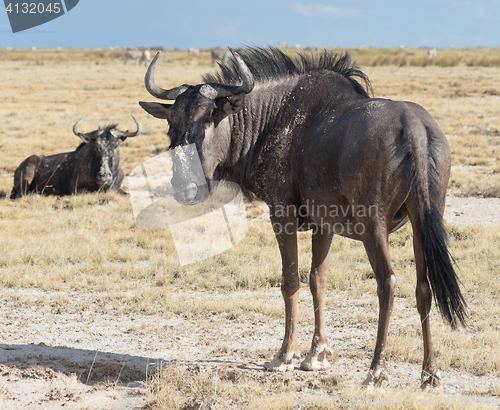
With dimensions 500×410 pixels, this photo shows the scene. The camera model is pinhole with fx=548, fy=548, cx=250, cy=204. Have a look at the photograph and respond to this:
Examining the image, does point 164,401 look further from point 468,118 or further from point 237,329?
point 468,118

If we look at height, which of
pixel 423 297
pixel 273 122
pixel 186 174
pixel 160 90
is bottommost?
pixel 423 297

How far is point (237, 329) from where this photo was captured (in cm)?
583

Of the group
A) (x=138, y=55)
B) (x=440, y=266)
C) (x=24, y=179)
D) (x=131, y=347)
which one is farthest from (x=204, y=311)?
(x=138, y=55)

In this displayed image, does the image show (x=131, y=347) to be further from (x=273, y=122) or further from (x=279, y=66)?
(x=279, y=66)

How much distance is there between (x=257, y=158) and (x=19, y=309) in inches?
140

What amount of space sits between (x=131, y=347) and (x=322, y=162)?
273 centimetres

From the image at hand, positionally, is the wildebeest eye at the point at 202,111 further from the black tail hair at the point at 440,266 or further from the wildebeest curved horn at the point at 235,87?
the black tail hair at the point at 440,266

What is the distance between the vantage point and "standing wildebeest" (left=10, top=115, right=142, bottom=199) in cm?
1210

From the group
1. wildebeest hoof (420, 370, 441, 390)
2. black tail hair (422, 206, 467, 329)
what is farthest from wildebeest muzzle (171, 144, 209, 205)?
wildebeest hoof (420, 370, 441, 390)

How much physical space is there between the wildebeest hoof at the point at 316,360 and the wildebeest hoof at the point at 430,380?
918mm

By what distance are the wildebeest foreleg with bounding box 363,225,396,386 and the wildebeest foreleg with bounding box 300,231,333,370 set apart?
818 millimetres

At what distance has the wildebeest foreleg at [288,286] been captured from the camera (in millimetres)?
4734

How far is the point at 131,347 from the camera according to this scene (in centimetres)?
541

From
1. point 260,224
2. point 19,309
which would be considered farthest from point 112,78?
point 19,309
